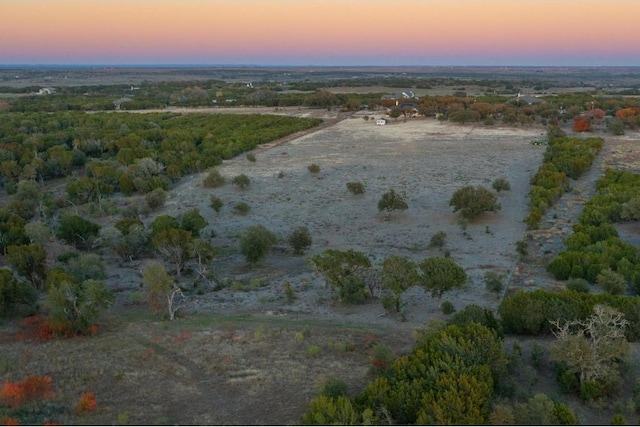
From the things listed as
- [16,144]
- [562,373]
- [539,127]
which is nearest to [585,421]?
[562,373]

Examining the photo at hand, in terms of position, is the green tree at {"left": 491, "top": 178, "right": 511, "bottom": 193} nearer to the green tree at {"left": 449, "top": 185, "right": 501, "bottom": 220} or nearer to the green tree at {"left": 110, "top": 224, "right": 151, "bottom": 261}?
the green tree at {"left": 449, "top": 185, "right": 501, "bottom": 220}

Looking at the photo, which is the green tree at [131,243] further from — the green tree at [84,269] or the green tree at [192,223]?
the green tree at [84,269]

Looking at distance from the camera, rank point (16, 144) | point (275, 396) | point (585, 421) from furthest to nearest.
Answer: point (16, 144) < point (275, 396) < point (585, 421)

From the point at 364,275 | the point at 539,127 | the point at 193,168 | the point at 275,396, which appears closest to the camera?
the point at 275,396

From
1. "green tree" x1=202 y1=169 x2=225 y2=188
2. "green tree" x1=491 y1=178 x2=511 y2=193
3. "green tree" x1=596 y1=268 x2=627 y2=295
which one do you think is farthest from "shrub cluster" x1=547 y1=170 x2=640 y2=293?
"green tree" x1=202 y1=169 x2=225 y2=188

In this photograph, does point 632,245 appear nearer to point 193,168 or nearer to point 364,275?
point 364,275
